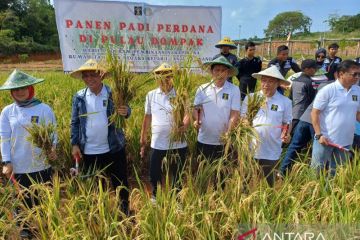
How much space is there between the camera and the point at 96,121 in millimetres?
2621

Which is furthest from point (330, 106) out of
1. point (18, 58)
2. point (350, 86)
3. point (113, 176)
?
point (18, 58)

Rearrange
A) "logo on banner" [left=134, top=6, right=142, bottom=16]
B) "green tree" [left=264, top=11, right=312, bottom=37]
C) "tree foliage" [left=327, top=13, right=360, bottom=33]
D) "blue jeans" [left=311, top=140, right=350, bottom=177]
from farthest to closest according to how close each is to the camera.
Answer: "green tree" [left=264, top=11, right=312, bottom=37] → "tree foliage" [left=327, top=13, right=360, bottom=33] → "logo on banner" [left=134, top=6, right=142, bottom=16] → "blue jeans" [left=311, top=140, right=350, bottom=177]

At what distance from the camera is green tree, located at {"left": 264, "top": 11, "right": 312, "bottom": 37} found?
6888 cm

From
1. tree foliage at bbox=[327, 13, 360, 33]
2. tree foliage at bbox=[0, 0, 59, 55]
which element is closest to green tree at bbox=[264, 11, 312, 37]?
tree foliage at bbox=[327, 13, 360, 33]

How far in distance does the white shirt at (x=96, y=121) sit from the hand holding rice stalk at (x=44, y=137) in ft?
1.03

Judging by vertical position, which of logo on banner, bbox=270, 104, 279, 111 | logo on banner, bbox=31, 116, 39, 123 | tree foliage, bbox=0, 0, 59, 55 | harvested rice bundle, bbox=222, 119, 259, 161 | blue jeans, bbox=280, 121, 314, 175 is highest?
tree foliage, bbox=0, 0, 59, 55

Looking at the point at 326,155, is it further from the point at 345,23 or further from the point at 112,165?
the point at 345,23

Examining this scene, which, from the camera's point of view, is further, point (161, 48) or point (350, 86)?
point (161, 48)

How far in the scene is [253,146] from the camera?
7.70 feet

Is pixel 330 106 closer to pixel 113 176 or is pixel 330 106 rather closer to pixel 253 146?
pixel 253 146

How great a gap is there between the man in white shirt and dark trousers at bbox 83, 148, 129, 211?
70.2 inches

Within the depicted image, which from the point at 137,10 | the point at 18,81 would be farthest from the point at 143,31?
the point at 18,81

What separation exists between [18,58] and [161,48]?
96.4ft

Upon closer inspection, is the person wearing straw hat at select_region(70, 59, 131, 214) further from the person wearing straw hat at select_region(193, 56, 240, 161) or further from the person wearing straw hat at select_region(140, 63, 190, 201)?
the person wearing straw hat at select_region(193, 56, 240, 161)
